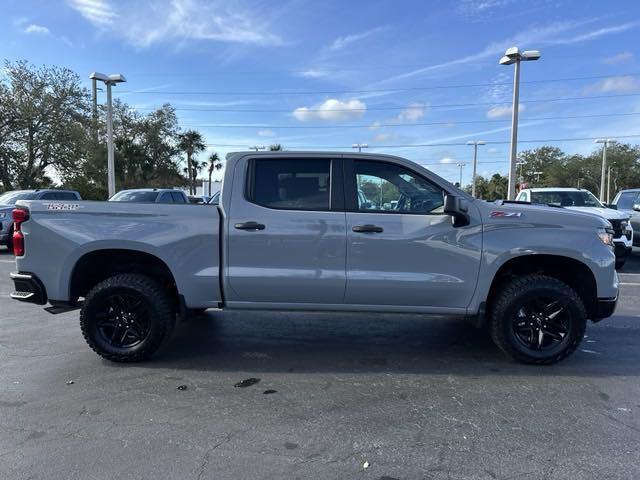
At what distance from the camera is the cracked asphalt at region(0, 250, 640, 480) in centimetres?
294

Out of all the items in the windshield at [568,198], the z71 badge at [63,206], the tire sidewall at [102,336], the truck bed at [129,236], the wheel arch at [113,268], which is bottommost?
the tire sidewall at [102,336]

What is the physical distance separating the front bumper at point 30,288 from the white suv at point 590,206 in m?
9.97

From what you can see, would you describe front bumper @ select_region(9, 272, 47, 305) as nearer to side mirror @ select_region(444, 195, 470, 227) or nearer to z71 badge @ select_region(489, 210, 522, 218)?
side mirror @ select_region(444, 195, 470, 227)

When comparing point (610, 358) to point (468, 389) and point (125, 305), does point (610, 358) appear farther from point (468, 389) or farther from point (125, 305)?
point (125, 305)

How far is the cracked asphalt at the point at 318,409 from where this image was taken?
2938 mm

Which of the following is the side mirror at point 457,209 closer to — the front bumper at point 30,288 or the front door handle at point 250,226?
the front door handle at point 250,226

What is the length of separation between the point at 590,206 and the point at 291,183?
9.81 m

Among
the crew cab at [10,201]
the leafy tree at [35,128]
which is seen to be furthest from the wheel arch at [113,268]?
the leafy tree at [35,128]

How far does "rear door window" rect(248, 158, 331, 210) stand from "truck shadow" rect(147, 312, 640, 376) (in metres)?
1.54

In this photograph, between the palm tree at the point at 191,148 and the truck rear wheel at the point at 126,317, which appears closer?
the truck rear wheel at the point at 126,317

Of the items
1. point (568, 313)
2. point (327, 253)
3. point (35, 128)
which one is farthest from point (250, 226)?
point (35, 128)

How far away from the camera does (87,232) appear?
4.52 meters

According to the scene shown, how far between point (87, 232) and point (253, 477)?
286 cm

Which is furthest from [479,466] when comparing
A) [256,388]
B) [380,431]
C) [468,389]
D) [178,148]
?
[178,148]
